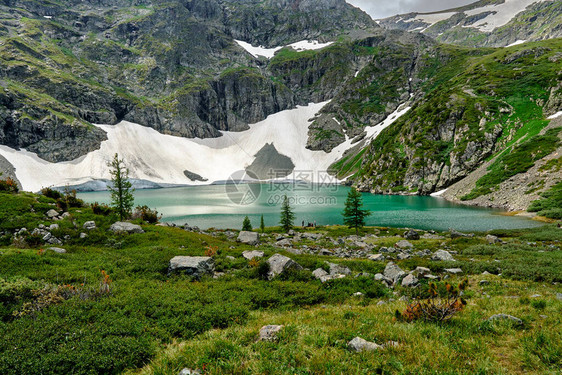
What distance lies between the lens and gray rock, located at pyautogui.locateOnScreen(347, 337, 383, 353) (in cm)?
566

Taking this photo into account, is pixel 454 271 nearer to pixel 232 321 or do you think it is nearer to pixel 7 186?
pixel 232 321

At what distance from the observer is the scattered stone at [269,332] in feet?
21.6

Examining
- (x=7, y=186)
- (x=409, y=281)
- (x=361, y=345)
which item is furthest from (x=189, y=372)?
(x=7, y=186)

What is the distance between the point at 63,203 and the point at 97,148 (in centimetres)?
21221

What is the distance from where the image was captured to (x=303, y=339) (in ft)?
20.8

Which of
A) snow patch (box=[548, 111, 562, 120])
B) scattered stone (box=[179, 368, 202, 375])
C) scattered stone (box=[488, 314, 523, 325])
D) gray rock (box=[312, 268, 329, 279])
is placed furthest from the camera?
snow patch (box=[548, 111, 562, 120])

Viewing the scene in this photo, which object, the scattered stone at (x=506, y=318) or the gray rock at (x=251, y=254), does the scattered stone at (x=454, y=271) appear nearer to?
the scattered stone at (x=506, y=318)

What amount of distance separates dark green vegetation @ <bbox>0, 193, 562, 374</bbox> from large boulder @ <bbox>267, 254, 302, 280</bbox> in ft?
2.11

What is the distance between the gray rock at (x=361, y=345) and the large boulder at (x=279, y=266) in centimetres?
801

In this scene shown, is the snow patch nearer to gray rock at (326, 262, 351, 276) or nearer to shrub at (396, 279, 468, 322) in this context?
gray rock at (326, 262, 351, 276)

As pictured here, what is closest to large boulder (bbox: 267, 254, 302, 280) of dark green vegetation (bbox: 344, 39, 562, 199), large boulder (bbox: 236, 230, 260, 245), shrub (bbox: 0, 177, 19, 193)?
large boulder (bbox: 236, 230, 260, 245)

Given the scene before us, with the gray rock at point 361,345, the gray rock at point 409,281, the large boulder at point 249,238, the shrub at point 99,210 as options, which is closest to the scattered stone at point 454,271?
the gray rock at point 409,281

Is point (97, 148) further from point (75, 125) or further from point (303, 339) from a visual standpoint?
point (303, 339)

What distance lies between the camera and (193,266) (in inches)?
539
